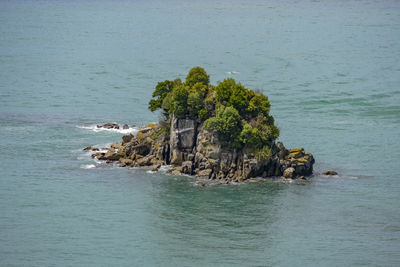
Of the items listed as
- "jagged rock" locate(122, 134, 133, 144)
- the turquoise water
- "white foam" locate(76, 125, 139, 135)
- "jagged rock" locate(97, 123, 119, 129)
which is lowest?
the turquoise water

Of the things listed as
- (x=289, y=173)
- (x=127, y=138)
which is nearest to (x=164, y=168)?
(x=127, y=138)

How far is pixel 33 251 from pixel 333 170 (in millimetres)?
54348

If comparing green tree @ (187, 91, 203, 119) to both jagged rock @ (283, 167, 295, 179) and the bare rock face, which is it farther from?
jagged rock @ (283, 167, 295, 179)

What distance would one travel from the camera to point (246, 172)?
12738 cm

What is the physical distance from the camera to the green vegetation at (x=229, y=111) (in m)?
127

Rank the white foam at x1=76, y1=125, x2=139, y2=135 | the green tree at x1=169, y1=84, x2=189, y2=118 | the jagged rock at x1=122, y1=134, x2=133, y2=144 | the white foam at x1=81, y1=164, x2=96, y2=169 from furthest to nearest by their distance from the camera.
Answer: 1. the white foam at x1=76, y1=125, x2=139, y2=135
2. the jagged rock at x1=122, y1=134, x2=133, y2=144
3. the white foam at x1=81, y1=164, x2=96, y2=169
4. the green tree at x1=169, y1=84, x2=189, y2=118

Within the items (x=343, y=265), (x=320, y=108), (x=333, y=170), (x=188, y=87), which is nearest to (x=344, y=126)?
(x=320, y=108)

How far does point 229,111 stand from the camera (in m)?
128

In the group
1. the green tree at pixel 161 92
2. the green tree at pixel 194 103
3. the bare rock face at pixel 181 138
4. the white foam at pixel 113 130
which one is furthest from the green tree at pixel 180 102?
the white foam at pixel 113 130

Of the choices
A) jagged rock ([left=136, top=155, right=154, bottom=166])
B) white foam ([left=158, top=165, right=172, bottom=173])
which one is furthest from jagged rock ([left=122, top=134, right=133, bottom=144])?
white foam ([left=158, top=165, right=172, bottom=173])

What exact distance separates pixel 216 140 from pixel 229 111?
16.5 ft

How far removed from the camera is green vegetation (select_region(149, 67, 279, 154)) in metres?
127

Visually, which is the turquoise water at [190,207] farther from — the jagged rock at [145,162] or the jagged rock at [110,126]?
the jagged rock at [110,126]

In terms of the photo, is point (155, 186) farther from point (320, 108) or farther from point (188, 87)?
point (320, 108)
